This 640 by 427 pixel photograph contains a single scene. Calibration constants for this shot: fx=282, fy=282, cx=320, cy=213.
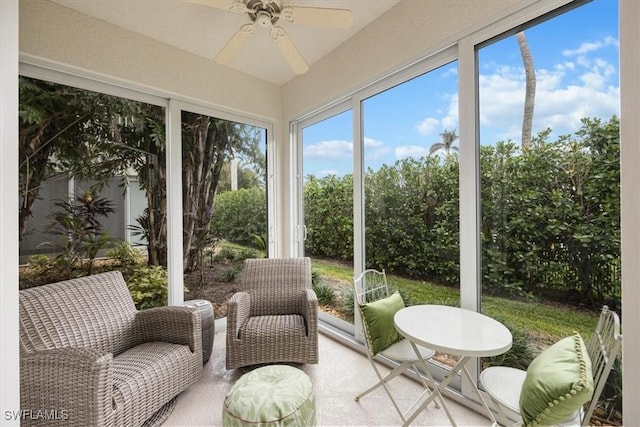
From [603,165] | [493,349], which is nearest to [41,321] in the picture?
[493,349]

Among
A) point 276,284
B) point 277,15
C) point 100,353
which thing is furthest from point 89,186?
point 277,15

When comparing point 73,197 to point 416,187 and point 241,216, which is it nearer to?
point 241,216

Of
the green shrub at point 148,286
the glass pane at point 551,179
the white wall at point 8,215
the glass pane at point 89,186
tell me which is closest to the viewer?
the white wall at point 8,215

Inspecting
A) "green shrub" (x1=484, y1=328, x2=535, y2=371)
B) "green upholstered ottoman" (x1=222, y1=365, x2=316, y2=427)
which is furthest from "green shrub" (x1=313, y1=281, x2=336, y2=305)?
"green shrub" (x1=484, y1=328, x2=535, y2=371)

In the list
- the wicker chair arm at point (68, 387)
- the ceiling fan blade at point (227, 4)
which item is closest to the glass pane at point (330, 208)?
the ceiling fan blade at point (227, 4)

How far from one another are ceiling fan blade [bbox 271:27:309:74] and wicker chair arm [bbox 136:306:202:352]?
1.98 meters

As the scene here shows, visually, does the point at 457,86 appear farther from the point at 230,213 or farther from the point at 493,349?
the point at 230,213

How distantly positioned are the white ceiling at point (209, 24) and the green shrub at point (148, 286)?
7.27 feet

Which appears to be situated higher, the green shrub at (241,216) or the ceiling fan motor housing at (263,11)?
the ceiling fan motor housing at (263,11)

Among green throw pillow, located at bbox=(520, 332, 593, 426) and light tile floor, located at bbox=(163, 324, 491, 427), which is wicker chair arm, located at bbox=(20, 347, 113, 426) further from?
green throw pillow, located at bbox=(520, 332, 593, 426)

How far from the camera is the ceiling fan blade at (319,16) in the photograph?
171 centimetres

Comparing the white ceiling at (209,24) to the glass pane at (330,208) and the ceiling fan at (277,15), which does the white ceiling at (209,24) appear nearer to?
the ceiling fan at (277,15)

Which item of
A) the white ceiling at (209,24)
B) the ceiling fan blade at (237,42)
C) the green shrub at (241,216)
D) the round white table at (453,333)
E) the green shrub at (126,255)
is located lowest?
the round white table at (453,333)

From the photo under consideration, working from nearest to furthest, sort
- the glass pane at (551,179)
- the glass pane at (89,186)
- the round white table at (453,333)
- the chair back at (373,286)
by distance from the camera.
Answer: the round white table at (453,333) → the glass pane at (551,179) → the glass pane at (89,186) → the chair back at (373,286)
